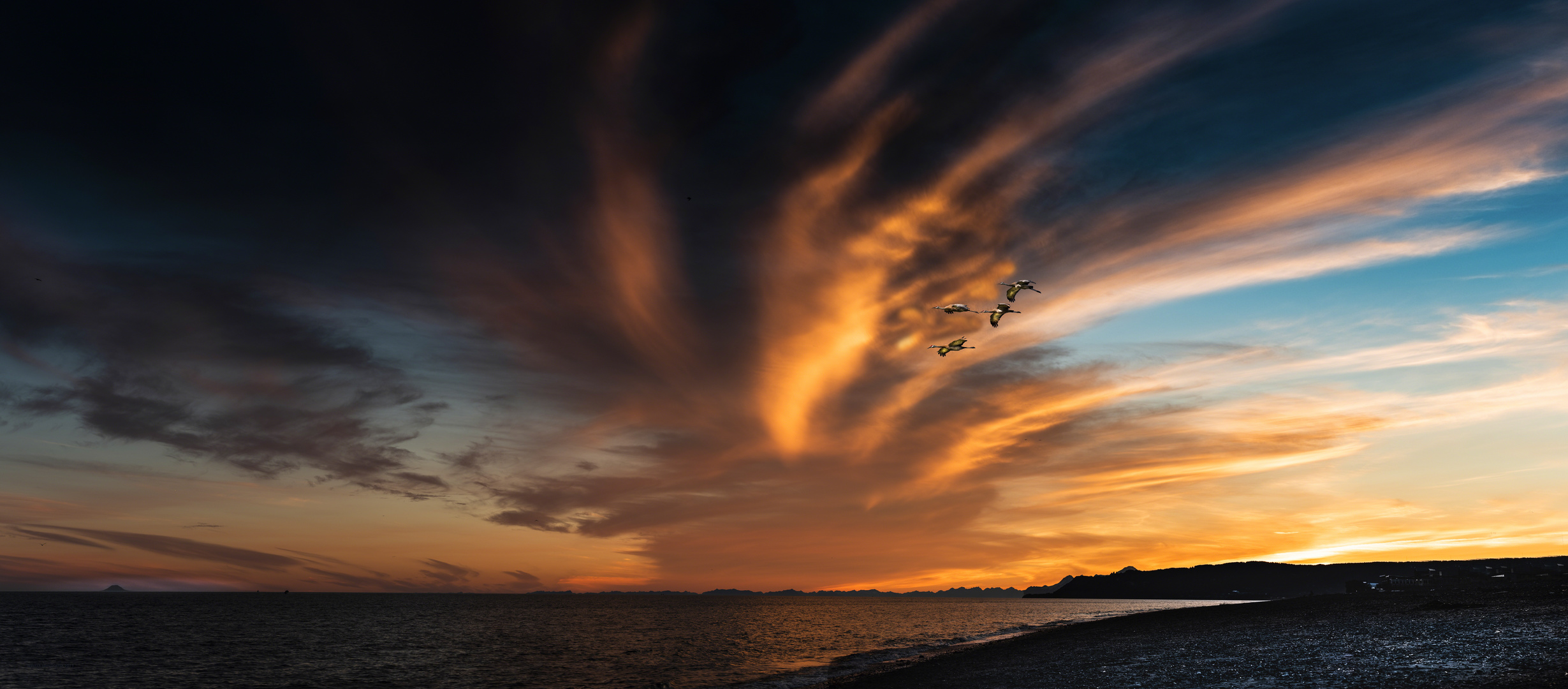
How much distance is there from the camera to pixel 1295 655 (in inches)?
1414

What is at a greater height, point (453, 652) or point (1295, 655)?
point (1295, 655)

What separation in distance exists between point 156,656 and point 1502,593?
150 metres

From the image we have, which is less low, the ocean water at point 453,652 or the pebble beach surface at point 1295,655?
the pebble beach surface at point 1295,655

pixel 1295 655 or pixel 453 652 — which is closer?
pixel 1295 655

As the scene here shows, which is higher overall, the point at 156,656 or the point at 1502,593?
the point at 1502,593

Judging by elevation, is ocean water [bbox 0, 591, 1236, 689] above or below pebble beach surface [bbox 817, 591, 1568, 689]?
below

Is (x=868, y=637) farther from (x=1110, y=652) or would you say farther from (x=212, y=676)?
(x=212, y=676)

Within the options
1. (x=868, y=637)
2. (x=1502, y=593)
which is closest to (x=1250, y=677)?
(x=868, y=637)

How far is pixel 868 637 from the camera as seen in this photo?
9462 cm

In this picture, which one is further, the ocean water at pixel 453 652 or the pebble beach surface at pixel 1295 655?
the ocean water at pixel 453 652

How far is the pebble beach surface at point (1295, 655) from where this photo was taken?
2820 cm

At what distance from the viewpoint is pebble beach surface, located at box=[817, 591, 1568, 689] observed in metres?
28.2

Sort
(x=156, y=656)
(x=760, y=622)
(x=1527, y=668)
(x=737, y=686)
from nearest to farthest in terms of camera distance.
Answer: (x=1527, y=668)
(x=737, y=686)
(x=156, y=656)
(x=760, y=622)

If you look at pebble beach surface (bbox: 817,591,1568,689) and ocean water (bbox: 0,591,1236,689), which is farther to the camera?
ocean water (bbox: 0,591,1236,689)
